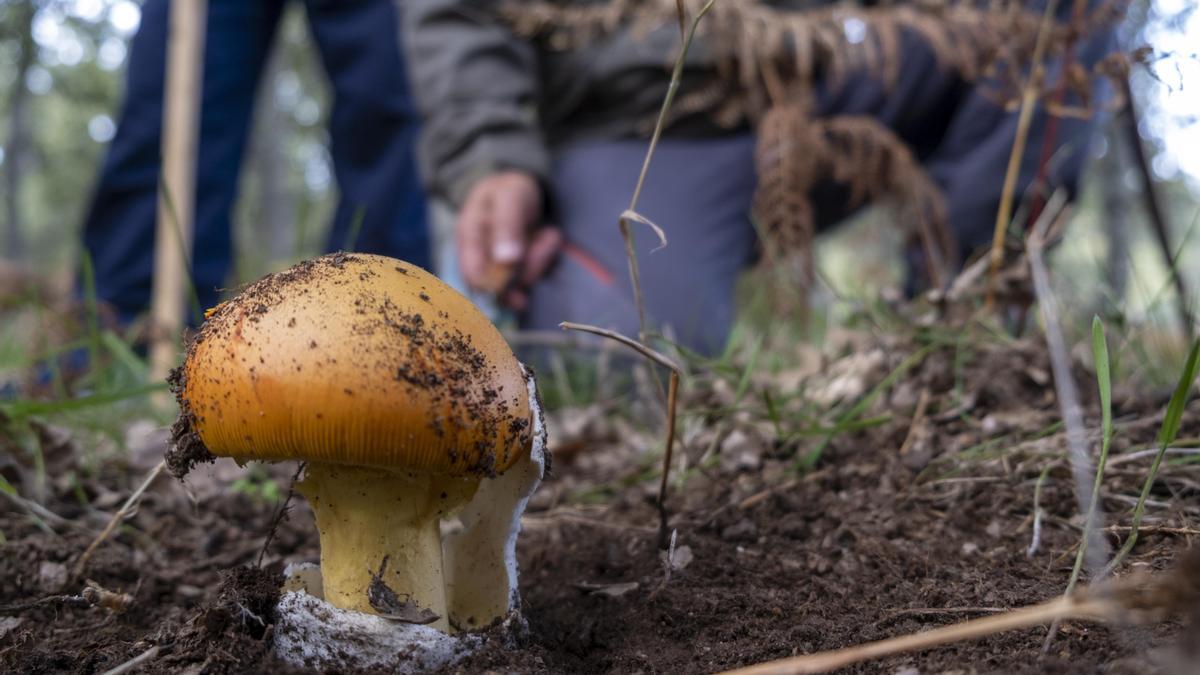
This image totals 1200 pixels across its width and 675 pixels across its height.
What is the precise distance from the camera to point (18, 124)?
21.3 meters

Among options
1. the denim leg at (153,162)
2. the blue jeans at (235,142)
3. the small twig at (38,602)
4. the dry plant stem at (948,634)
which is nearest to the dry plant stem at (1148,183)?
the dry plant stem at (948,634)

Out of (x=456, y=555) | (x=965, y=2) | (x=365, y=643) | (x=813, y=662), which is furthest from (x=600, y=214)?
(x=813, y=662)

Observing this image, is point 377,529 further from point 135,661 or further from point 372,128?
point 372,128

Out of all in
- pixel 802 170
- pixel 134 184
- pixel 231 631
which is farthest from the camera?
pixel 134 184

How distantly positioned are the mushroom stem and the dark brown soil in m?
0.15

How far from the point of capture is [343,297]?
1360 millimetres

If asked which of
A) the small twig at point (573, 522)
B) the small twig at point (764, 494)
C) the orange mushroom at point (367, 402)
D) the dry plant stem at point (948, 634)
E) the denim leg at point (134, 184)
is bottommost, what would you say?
the small twig at point (573, 522)

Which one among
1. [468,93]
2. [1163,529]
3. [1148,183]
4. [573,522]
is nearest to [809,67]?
[1148,183]

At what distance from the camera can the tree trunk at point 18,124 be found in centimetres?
1437

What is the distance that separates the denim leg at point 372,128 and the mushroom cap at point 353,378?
4541 mm

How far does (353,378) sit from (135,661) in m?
0.60

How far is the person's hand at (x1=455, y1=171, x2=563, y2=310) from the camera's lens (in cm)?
421

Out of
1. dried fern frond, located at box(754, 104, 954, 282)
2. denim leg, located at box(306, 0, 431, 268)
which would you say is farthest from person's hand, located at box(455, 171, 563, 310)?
denim leg, located at box(306, 0, 431, 268)

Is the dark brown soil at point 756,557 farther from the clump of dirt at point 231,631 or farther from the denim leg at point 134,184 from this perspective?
the denim leg at point 134,184
